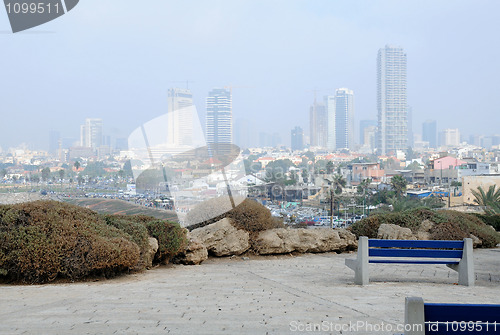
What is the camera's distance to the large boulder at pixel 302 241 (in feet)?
37.0

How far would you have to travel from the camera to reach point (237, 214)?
11453mm

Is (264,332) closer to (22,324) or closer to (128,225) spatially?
(22,324)

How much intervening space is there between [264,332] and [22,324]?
230cm

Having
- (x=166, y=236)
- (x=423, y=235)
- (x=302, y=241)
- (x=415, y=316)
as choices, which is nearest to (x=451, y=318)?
(x=415, y=316)

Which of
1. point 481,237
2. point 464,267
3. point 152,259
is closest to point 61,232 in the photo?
point 152,259

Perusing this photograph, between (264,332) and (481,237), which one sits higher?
(264,332)

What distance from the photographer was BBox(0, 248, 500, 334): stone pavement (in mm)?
4406

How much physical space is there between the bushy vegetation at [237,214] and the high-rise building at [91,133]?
4354 centimetres

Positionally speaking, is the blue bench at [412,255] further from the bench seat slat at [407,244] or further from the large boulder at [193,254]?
the large boulder at [193,254]

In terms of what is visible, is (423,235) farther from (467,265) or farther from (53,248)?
(53,248)

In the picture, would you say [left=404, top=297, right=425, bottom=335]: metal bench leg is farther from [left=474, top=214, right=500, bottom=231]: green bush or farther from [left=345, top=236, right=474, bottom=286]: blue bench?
[left=474, top=214, right=500, bottom=231]: green bush

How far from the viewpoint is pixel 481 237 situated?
510 inches

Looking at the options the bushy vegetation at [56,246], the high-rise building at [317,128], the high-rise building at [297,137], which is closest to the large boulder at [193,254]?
the bushy vegetation at [56,246]

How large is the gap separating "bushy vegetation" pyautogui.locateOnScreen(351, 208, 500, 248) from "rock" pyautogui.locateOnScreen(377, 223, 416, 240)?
1.87 feet
